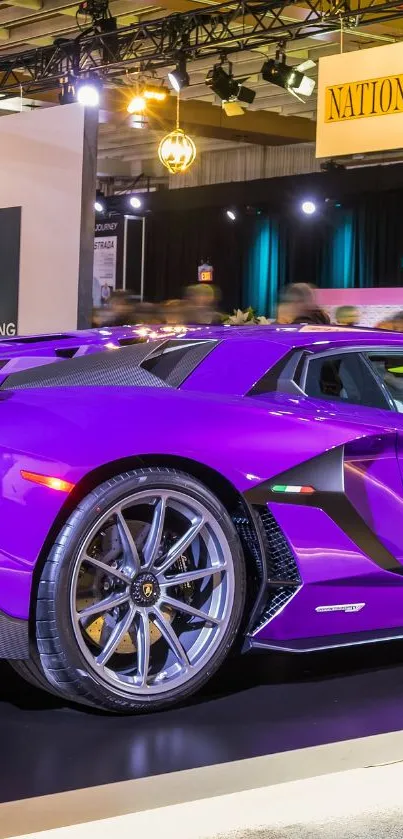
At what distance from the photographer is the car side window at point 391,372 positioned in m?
3.75

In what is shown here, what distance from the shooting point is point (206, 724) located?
3102 mm

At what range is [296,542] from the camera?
3.27 m

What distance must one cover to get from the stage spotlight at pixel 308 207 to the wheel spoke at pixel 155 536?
16362mm

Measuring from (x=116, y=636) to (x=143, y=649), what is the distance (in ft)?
0.31

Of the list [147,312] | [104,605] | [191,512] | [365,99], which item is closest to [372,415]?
[191,512]

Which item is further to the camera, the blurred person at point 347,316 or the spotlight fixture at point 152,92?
the spotlight fixture at point 152,92

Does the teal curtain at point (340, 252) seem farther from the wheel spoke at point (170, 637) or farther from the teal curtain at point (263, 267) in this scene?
the wheel spoke at point (170, 637)

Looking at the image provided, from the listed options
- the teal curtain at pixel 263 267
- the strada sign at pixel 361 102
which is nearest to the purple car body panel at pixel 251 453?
the strada sign at pixel 361 102

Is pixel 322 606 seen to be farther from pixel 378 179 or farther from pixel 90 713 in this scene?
pixel 378 179

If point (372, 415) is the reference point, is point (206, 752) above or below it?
below

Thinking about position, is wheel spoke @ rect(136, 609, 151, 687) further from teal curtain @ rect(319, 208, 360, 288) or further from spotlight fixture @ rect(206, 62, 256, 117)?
teal curtain @ rect(319, 208, 360, 288)

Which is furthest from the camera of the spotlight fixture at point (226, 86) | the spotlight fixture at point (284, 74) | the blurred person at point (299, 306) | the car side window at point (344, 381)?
the spotlight fixture at point (226, 86)

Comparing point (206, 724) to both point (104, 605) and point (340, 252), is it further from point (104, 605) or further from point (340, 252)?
point (340, 252)

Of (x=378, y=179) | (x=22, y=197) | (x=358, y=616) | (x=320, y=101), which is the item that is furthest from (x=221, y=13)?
(x=358, y=616)
